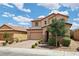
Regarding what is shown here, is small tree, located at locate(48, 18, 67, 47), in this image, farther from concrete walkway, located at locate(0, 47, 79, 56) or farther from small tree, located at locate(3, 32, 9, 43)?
small tree, located at locate(3, 32, 9, 43)

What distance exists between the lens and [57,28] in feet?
37.9

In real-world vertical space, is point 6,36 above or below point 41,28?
below

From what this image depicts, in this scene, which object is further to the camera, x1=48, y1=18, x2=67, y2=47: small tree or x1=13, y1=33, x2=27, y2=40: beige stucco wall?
x1=13, y1=33, x2=27, y2=40: beige stucco wall

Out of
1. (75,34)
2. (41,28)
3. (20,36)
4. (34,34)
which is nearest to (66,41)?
(75,34)

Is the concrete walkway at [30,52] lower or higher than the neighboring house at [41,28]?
lower

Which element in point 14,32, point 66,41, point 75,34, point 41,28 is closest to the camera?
point 75,34

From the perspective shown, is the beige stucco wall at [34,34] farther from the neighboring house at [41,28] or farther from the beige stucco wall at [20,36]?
the beige stucco wall at [20,36]

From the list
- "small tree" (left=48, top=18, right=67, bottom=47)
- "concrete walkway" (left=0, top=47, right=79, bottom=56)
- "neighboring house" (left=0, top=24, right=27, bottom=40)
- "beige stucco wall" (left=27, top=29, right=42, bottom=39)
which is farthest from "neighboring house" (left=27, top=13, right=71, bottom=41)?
"concrete walkway" (left=0, top=47, right=79, bottom=56)

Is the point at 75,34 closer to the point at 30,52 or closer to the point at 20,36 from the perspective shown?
the point at 30,52

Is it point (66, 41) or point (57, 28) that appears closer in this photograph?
point (66, 41)

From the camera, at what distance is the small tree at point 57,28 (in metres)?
11.3

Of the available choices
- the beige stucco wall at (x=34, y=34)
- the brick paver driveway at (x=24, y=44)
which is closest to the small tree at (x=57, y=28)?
the beige stucco wall at (x=34, y=34)

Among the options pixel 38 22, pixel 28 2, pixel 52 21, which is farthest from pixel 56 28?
pixel 28 2

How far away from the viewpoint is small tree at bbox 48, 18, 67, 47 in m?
11.3
